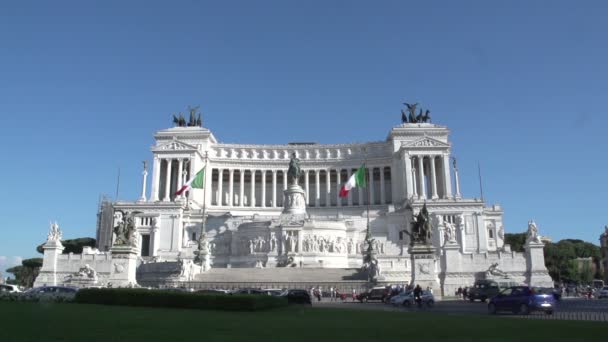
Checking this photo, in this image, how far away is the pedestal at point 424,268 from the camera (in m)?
40.7

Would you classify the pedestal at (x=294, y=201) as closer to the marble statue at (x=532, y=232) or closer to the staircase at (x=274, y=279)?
the staircase at (x=274, y=279)

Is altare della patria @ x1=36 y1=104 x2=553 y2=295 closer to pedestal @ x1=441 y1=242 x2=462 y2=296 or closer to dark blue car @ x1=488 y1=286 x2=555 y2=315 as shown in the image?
pedestal @ x1=441 y1=242 x2=462 y2=296

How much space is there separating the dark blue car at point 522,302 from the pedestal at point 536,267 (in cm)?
2816

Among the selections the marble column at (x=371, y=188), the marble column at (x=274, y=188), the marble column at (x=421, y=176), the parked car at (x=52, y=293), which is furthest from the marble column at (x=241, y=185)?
the parked car at (x=52, y=293)

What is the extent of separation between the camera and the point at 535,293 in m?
26.0

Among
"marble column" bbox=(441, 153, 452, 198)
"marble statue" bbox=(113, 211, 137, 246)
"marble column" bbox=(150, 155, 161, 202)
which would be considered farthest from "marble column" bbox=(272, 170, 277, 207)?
"marble statue" bbox=(113, 211, 137, 246)

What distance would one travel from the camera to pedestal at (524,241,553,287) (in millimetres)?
51938

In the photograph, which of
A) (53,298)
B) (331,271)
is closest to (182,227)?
(331,271)

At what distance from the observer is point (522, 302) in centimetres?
2569

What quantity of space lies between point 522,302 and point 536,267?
2987 cm

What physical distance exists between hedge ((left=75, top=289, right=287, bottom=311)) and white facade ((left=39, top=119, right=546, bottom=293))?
2135cm

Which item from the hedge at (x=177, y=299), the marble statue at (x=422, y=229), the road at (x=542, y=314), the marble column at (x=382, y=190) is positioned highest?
the marble column at (x=382, y=190)

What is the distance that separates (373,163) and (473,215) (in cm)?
2812

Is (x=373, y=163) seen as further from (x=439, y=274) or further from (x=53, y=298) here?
(x=53, y=298)
